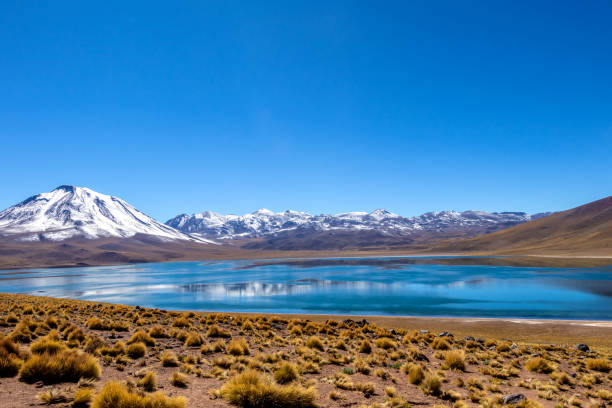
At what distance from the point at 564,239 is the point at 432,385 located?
186237mm

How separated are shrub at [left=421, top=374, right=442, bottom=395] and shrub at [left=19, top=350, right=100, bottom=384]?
7978 mm

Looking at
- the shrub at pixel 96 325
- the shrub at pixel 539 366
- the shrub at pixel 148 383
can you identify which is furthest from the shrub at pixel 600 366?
the shrub at pixel 96 325

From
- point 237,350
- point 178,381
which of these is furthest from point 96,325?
point 178,381

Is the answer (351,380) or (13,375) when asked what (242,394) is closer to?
(351,380)

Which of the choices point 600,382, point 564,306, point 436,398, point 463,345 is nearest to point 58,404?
point 436,398

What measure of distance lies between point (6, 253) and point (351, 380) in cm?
23568

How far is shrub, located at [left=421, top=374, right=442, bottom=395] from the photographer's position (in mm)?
9511

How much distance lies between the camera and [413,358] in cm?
1392

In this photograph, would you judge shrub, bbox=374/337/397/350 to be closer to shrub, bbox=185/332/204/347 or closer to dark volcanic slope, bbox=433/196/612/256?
shrub, bbox=185/332/204/347

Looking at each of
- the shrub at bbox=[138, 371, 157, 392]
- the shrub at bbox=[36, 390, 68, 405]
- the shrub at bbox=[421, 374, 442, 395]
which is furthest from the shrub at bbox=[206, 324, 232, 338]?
the shrub at bbox=[36, 390, 68, 405]

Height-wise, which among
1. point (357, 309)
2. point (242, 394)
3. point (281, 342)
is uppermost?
point (242, 394)

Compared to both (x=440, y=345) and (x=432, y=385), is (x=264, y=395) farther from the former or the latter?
(x=440, y=345)

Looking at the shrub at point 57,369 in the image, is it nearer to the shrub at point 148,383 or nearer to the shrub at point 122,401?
the shrub at point 148,383

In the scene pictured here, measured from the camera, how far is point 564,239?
16088cm
